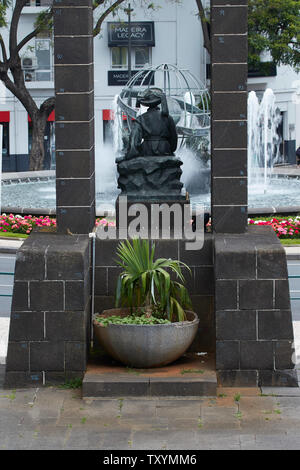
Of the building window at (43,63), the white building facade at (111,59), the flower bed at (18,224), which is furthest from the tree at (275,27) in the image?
the flower bed at (18,224)

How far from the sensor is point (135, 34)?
4638cm

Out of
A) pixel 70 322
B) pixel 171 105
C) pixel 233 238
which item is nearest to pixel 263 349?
pixel 233 238

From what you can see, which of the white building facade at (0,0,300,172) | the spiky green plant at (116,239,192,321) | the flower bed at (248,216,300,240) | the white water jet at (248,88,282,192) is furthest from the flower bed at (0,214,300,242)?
the white building facade at (0,0,300,172)

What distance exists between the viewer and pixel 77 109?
11.1 meters

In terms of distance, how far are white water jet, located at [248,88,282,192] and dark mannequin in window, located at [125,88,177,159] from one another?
74.0 feet

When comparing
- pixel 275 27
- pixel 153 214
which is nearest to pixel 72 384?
pixel 153 214

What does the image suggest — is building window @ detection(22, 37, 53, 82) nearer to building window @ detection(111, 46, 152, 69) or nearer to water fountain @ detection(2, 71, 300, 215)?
building window @ detection(111, 46, 152, 69)

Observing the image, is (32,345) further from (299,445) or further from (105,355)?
(299,445)

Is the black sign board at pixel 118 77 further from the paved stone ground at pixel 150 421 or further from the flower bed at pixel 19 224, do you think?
the paved stone ground at pixel 150 421

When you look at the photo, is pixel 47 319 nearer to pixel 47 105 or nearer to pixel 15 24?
pixel 15 24

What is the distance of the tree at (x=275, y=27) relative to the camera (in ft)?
125
